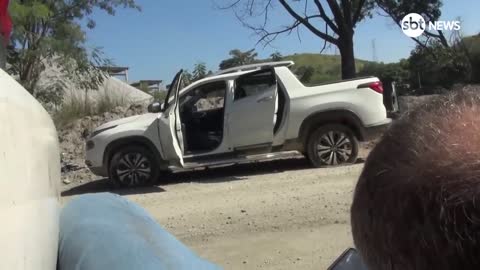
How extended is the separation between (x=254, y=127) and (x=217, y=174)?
1832mm

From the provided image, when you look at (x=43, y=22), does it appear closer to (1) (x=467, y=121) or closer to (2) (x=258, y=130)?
(2) (x=258, y=130)

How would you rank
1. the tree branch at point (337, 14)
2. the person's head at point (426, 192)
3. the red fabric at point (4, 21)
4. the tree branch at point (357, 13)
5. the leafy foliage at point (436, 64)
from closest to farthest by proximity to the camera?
the person's head at point (426, 192) < the red fabric at point (4, 21) < the tree branch at point (337, 14) < the tree branch at point (357, 13) < the leafy foliage at point (436, 64)

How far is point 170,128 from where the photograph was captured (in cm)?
1105

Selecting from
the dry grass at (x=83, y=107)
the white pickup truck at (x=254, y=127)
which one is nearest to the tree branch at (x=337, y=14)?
the dry grass at (x=83, y=107)

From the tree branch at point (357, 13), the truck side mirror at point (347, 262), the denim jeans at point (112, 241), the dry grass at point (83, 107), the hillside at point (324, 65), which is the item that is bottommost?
the truck side mirror at point (347, 262)

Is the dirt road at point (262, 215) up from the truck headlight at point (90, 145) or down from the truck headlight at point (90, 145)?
down

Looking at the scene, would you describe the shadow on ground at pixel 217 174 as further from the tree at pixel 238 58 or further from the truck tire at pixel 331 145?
the tree at pixel 238 58

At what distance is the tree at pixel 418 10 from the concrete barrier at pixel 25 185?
987 inches

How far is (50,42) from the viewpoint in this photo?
57.1 feet

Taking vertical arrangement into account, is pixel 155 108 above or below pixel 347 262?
above

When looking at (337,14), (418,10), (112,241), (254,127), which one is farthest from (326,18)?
(112,241)

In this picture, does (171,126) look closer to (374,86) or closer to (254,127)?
(254,127)

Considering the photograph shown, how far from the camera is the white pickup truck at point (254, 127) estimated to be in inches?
437

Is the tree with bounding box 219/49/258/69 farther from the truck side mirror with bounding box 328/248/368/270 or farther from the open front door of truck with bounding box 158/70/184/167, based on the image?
the truck side mirror with bounding box 328/248/368/270
